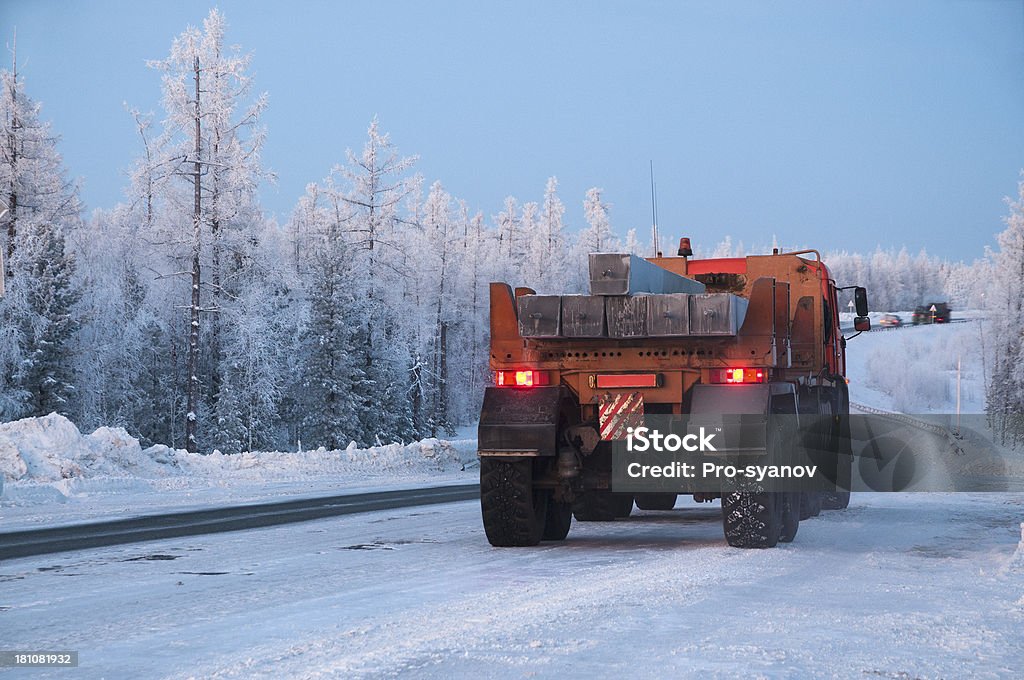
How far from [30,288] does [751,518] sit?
34158mm

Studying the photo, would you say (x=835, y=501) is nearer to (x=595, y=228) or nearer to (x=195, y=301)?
(x=195, y=301)

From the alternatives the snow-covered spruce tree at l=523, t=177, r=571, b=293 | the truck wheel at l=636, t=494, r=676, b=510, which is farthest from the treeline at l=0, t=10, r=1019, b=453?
the truck wheel at l=636, t=494, r=676, b=510

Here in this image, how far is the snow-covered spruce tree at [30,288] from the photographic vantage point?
3959cm

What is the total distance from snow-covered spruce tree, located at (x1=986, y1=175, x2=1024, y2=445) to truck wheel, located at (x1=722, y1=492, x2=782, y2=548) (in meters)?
45.0

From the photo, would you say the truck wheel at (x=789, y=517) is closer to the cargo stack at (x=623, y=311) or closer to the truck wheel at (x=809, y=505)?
the cargo stack at (x=623, y=311)

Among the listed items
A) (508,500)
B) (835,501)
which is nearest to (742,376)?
(508,500)

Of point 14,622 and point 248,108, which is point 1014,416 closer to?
point 248,108

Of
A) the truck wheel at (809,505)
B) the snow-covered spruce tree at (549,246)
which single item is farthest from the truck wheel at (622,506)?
the snow-covered spruce tree at (549,246)

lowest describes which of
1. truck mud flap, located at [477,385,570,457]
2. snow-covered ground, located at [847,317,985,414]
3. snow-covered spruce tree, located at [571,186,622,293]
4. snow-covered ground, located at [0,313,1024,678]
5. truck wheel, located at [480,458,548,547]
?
snow-covered ground, located at [0,313,1024,678]

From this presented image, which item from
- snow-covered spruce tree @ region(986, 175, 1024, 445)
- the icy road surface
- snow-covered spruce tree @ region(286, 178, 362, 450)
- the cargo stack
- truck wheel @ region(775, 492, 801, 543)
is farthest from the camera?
snow-covered spruce tree @ region(986, 175, 1024, 445)

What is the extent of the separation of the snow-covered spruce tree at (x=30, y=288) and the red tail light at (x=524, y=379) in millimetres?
31132

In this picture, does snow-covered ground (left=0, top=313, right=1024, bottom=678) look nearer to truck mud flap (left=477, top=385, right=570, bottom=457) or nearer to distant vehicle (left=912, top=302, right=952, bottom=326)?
truck mud flap (left=477, top=385, right=570, bottom=457)

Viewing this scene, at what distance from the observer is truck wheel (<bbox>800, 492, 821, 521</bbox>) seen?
1507 cm

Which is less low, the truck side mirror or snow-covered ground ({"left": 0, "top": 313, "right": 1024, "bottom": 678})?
the truck side mirror
